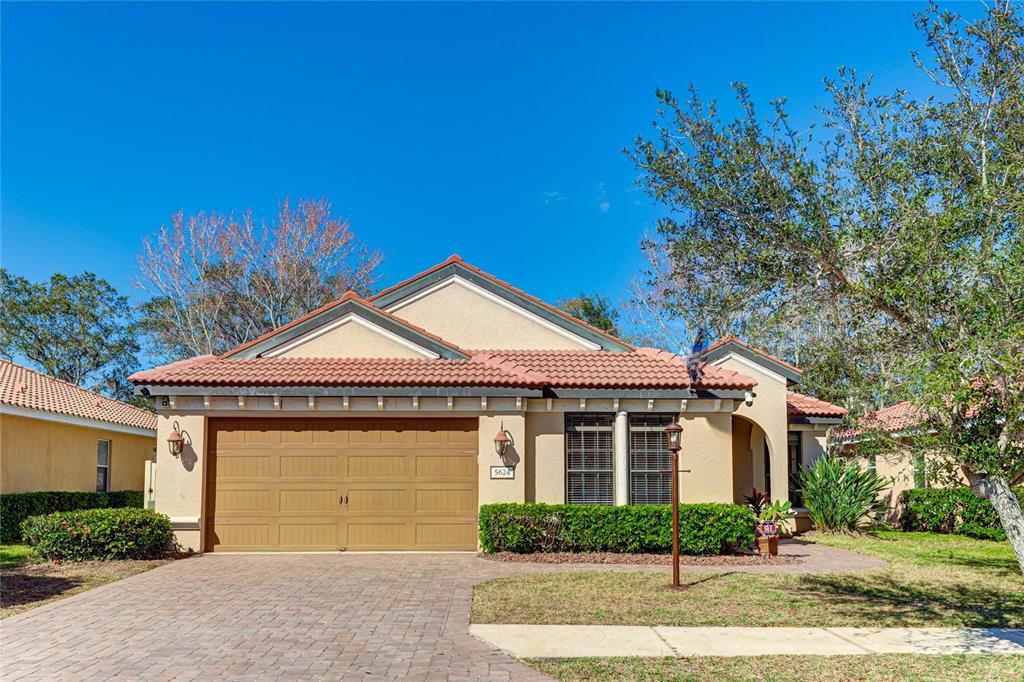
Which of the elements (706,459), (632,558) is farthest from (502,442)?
(706,459)

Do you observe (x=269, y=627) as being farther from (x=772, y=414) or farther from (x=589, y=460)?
(x=772, y=414)

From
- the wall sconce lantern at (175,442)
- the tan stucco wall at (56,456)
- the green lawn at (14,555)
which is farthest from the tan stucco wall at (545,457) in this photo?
the tan stucco wall at (56,456)

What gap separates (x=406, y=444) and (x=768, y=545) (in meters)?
6.56

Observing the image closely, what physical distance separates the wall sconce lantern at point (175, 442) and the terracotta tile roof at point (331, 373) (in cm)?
89

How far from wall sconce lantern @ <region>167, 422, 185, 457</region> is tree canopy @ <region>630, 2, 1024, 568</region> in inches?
373

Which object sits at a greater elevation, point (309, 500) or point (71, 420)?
point (71, 420)

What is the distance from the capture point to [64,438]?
1938 centimetres

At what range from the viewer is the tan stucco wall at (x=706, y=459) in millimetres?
14469

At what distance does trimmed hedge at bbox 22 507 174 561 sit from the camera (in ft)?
41.7

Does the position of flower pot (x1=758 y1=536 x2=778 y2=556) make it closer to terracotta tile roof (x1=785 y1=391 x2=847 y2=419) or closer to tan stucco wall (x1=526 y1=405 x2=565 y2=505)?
tan stucco wall (x1=526 y1=405 x2=565 y2=505)

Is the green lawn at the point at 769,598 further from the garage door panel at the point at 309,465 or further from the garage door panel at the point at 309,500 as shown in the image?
the garage door panel at the point at 309,465

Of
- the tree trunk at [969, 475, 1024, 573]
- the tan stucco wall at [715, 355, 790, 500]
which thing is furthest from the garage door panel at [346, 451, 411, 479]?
the tree trunk at [969, 475, 1024, 573]

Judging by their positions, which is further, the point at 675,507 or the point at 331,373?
the point at 331,373

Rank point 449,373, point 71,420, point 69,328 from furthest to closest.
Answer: point 69,328 < point 71,420 < point 449,373
